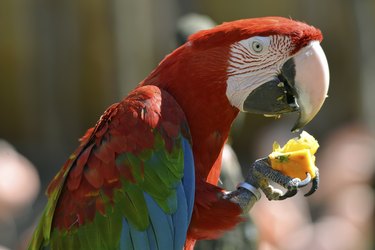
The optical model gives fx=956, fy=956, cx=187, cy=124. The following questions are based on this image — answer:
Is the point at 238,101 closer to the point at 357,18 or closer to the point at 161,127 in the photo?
the point at 161,127

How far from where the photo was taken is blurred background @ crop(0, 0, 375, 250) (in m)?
8.17

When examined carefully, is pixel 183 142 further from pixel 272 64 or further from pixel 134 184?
pixel 272 64

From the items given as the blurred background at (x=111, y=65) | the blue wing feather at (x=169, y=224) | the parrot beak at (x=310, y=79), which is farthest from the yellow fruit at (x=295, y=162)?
the blurred background at (x=111, y=65)

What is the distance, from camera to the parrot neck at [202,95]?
3299 millimetres

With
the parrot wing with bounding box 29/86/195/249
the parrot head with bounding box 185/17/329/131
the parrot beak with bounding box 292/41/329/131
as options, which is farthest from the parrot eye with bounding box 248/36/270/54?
the parrot wing with bounding box 29/86/195/249

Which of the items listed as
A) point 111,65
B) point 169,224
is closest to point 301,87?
point 169,224

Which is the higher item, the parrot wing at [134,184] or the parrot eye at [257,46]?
the parrot eye at [257,46]

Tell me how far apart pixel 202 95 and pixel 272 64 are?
263 mm

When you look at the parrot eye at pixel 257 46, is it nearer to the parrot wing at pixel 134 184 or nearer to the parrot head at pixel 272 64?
the parrot head at pixel 272 64

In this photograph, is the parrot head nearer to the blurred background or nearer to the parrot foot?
the parrot foot

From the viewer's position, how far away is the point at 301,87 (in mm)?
3189

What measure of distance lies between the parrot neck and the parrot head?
17 millimetres

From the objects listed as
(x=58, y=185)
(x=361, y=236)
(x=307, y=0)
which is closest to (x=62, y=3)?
(x=307, y=0)

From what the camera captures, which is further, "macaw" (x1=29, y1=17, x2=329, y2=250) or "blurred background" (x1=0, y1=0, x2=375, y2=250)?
"blurred background" (x1=0, y1=0, x2=375, y2=250)
